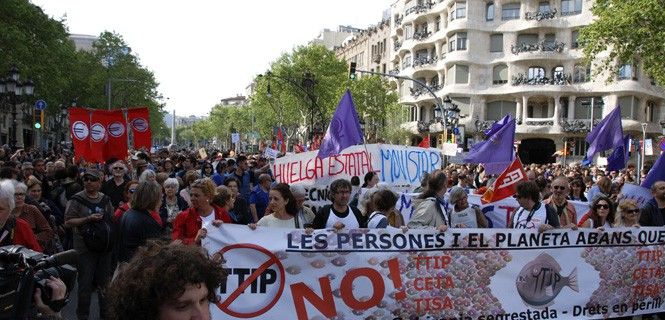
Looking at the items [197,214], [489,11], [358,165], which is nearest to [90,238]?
[197,214]

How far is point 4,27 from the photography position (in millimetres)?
27516

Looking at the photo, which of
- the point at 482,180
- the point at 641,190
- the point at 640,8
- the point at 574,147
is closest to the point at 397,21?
the point at 574,147

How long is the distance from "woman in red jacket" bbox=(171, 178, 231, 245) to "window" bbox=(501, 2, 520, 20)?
49464 mm

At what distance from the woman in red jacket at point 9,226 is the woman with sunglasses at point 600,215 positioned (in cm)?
548

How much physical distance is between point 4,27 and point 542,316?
2735cm

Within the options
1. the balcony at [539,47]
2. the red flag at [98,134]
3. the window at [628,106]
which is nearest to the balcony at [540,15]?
the balcony at [539,47]

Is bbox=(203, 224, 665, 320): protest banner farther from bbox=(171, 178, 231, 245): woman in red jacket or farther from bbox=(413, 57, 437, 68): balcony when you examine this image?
bbox=(413, 57, 437, 68): balcony

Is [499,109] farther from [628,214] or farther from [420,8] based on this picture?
[628,214]

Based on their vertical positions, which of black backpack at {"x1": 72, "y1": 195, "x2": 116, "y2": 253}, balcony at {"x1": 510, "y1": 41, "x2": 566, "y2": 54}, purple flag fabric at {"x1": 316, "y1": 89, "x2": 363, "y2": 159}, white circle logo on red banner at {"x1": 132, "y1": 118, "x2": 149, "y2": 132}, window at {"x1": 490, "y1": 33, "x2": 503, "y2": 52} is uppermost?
window at {"x1": 490, "y1": 33, "x2": 503, "y2": 52}

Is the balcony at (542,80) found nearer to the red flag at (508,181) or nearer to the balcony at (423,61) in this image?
the balcony at (423,61)

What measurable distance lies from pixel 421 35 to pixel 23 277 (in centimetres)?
5769

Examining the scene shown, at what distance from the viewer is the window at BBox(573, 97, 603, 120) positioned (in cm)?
4991

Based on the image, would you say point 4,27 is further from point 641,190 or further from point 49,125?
point 49,125

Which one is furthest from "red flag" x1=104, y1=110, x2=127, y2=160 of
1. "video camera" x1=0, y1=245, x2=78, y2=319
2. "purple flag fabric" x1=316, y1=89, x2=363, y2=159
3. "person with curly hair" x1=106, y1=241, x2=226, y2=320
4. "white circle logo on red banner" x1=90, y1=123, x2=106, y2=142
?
"person with curly hair" x1=106, y1=241, x2=226, y2=320
